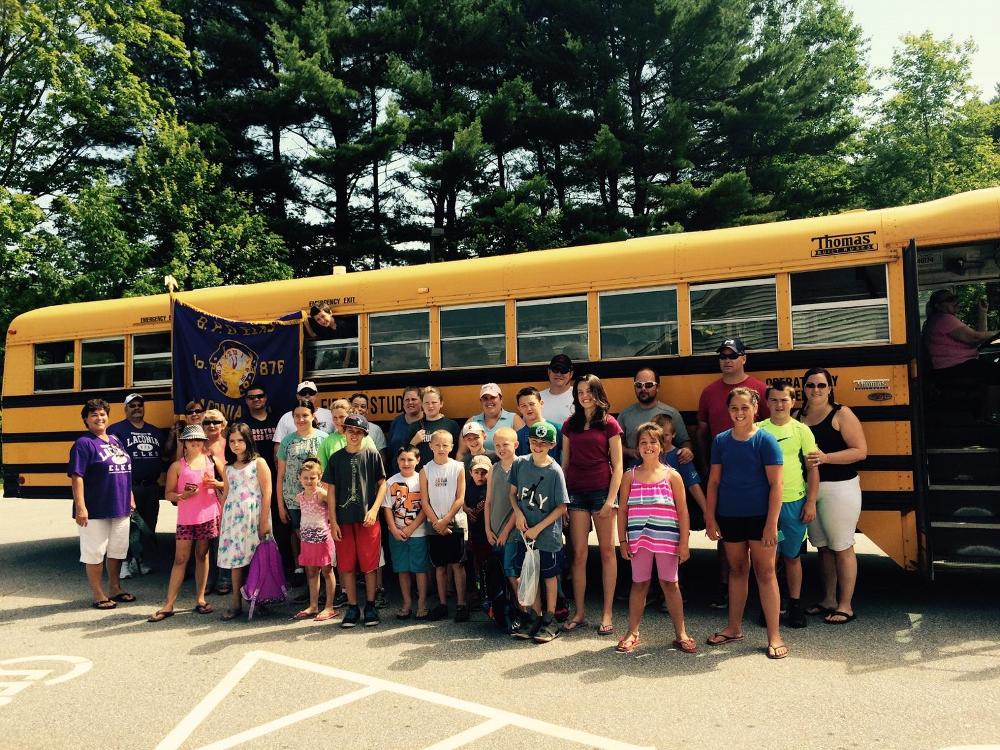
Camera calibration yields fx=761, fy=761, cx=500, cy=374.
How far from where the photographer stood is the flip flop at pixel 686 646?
16.0 feet

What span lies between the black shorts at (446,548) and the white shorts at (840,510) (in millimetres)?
2626

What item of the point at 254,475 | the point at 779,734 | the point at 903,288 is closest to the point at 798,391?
the point at 903,288

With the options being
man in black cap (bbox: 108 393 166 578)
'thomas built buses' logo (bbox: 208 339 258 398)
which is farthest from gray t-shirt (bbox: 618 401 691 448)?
man in black cap (bbox: 108 393 166 578)

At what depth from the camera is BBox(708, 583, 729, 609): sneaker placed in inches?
232

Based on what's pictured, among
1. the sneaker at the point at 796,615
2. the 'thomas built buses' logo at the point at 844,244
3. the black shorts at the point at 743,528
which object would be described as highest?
the 'thomas built buses' logo at the point at 844,244

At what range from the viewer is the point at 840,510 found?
5.35m

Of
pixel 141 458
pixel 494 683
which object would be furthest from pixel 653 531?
pixel 141 458

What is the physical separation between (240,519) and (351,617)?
1.22 meters

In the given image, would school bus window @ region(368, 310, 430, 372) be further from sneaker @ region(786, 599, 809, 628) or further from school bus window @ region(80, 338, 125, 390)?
sneaker @ region(786, 599, 809, 628)

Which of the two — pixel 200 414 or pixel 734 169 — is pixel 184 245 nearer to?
pixel 200 414

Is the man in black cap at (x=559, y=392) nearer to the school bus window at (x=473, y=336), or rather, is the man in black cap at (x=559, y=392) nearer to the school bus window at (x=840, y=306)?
the school bus window at (x=473, y=336)

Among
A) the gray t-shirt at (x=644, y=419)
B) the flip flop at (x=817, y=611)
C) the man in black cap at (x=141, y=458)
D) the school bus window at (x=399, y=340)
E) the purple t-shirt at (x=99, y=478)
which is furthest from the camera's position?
the man in black cap at (x=141, y=458)

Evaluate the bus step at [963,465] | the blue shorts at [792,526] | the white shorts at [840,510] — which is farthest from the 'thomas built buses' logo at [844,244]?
the blue shorts at [792,526]

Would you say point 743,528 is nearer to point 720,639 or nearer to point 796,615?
point 720,639
